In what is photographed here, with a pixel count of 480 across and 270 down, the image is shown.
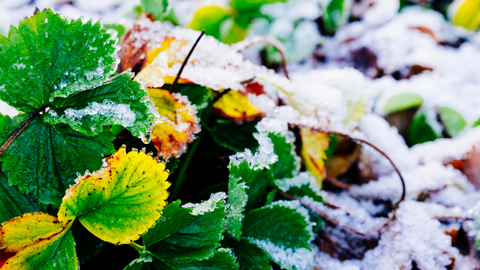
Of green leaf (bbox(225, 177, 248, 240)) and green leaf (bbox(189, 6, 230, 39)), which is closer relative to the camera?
green leaf (bbox(225, 177, 248, 240))

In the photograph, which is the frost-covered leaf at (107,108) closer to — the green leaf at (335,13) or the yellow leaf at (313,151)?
the yellow leaf at (313,151)

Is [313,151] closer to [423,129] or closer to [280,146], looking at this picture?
[280,146]

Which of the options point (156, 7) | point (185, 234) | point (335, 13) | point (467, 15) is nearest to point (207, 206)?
point (185, 234)

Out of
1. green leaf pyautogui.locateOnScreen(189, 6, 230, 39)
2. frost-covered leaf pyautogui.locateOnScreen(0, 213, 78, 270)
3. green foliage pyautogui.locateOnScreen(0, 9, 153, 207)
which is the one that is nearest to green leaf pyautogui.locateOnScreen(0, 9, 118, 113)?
green foliage pyautogui.locateOnScreen(0, 9, 153, 207)

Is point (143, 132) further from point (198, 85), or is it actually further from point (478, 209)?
point (478, 209)

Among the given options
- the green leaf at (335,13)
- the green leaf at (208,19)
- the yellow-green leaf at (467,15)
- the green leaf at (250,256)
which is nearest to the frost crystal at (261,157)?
the green leaf at (250,256)

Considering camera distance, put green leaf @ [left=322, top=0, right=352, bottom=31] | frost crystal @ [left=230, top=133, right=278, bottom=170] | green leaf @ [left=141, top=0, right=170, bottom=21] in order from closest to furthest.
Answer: frost crystal @ [left=230, top=133, right=278, bottom=170] < green leaf @ [left=141, top=0, right=170, bottom=21] < green leaf @ [left=322, top=0, right=352, bottom=31]

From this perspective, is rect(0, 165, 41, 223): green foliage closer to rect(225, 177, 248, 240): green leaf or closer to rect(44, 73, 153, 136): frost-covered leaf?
rect(44, 73, 153, 136): frost-covered leaf
